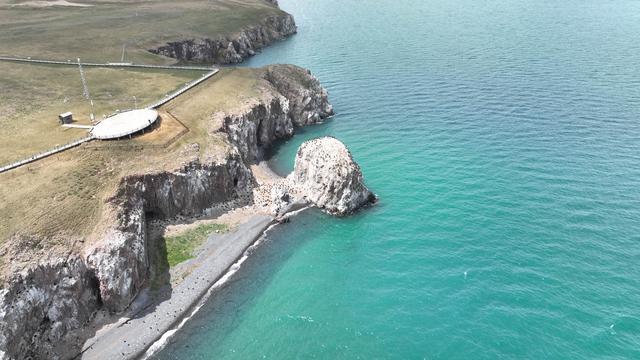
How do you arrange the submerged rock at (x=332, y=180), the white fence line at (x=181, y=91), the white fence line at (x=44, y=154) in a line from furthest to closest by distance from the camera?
the white fence line at (x=181, y=91) < the submerged rock at (x=332, y=180) < the white fence line at (x=44, y=154)

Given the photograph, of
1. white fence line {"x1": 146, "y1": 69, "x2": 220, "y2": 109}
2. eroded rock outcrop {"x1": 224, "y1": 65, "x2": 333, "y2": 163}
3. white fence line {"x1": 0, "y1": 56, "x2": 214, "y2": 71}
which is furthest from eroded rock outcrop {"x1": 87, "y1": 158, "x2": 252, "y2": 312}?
white fence line {"x1": 0, "y1": 56, "x2": 214, "y2": 71}

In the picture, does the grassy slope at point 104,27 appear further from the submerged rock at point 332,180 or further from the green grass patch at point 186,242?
the green grass patch at point 186,242

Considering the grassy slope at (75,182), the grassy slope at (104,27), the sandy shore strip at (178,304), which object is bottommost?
the sandy shore strip at (178,304)

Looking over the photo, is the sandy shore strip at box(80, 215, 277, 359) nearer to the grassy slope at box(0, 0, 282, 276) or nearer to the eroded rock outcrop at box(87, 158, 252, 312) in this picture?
the eroded rock outcrop at box(87, 158, 252, 312)

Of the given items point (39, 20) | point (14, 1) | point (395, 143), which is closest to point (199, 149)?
point (395, 143)

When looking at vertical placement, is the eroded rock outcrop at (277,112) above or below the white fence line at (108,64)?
below

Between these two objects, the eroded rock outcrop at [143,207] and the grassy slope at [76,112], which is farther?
the grassy slope at [76,112]

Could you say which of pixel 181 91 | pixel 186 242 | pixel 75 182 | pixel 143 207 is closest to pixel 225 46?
pixel 181 91

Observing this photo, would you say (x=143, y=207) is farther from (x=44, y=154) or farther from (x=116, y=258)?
(x=44, y=154)

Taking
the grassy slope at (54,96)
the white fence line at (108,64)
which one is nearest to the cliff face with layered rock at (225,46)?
the white fence line at (108,64)
